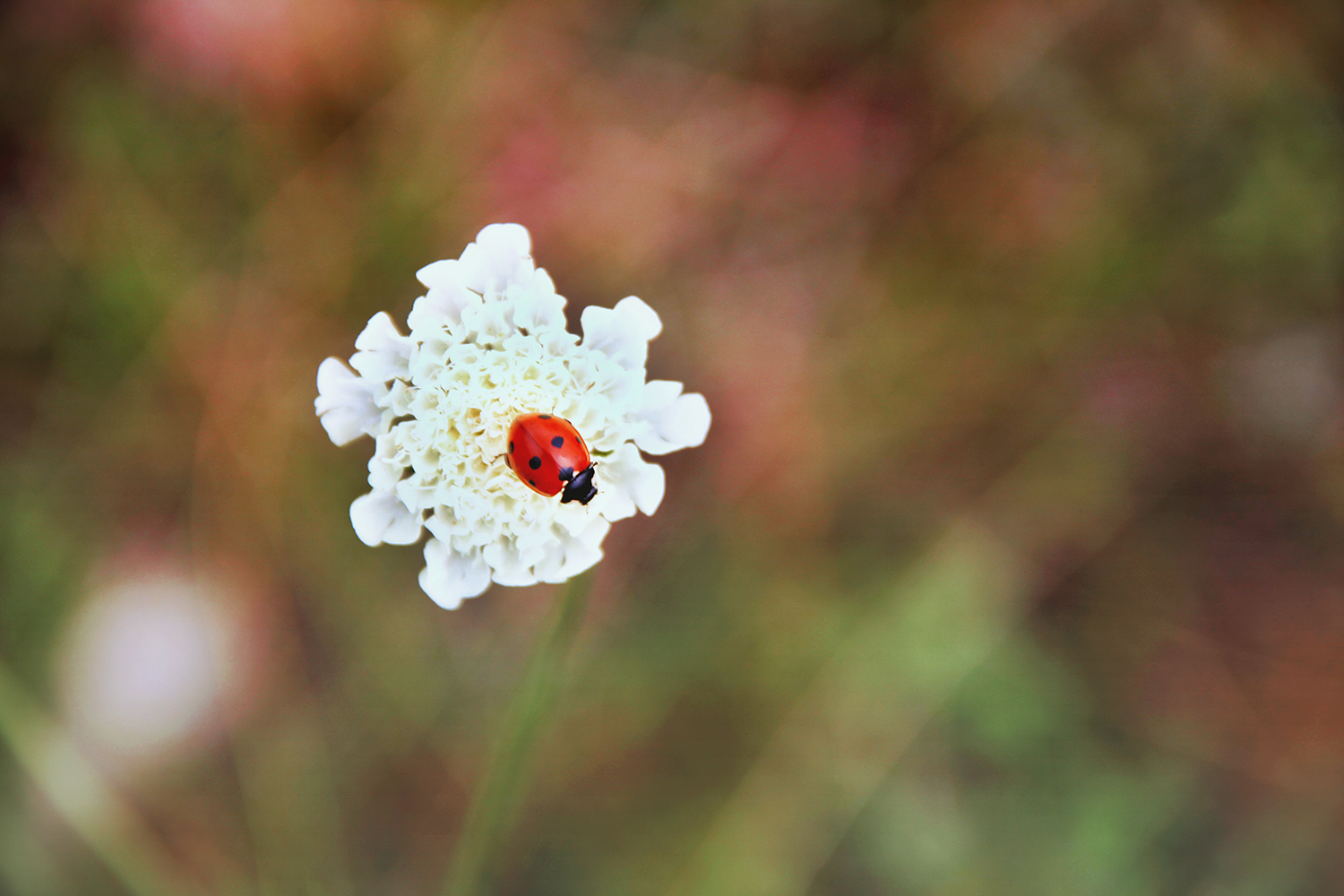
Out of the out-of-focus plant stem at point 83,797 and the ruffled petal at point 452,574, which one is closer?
the ruffled petal at point 452,574

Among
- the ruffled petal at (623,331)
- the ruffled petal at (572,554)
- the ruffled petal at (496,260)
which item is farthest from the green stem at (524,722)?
the ruffled petal at (496,260)

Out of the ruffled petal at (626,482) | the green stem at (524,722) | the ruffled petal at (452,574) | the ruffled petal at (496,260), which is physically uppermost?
the ruffled petal at (496,260)

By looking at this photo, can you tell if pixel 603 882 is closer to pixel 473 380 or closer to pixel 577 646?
pixel 577 646

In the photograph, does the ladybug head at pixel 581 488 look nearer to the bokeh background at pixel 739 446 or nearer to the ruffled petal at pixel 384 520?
the ruffled petal at pixel 384 520

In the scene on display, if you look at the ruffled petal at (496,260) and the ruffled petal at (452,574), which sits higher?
the ruffled petal at (496,260)

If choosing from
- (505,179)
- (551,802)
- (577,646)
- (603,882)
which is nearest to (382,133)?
(505,179)

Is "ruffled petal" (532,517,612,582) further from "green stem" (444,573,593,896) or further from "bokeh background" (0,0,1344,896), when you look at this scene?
"bokeh background" (0,0,1344,896)

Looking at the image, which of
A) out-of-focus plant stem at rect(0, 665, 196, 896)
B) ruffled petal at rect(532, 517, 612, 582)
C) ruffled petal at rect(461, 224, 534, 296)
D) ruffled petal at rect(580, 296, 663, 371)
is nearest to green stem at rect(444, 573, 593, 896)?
ruffled petal at rect(532, 517, 612, 582)
